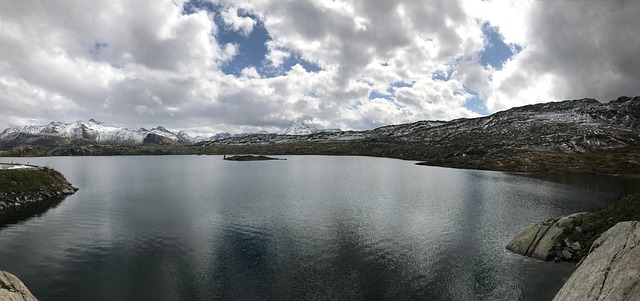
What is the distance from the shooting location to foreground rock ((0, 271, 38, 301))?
2223cm

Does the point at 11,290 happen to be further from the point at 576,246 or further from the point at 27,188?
the point at 27,188

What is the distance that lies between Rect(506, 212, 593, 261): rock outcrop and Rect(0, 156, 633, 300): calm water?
184 cm

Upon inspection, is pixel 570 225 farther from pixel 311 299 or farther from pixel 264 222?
pixel 264 222

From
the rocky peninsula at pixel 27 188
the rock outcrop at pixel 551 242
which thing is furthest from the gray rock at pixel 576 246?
the rocky peninsula at pixel 27 188

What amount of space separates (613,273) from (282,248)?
3117 centimetres

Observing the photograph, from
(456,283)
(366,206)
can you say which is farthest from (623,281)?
(366,206)

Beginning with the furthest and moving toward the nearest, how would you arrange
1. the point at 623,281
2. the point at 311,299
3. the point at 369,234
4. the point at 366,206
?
the point at 366,206, the point at 369,234, the point at 311,299, the point at 623,281

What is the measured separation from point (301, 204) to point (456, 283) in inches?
1607

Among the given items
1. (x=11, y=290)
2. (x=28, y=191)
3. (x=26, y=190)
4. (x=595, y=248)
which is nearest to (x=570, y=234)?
(x=595, y=248)

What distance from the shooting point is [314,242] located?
44938 millimetres

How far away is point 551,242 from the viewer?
4181cm

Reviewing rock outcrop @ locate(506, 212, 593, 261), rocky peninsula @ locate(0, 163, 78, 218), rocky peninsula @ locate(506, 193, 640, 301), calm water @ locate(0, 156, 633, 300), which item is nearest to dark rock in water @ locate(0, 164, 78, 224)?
rocky peninsula @ locate(0, 163, 78, 218)

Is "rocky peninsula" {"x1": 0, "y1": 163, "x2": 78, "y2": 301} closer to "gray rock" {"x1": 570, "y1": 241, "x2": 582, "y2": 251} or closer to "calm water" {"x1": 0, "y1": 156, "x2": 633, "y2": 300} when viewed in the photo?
"calm water" {"x1": 0, "y1": 156, "x2": 633, "y2": 300}

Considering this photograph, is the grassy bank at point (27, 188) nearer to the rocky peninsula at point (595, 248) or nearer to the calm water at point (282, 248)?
the calm water at point (282, 248)
